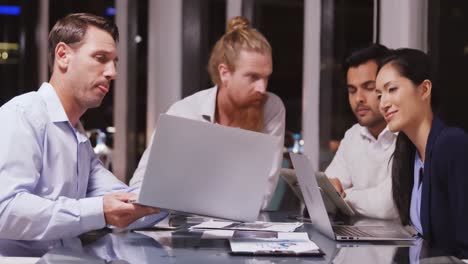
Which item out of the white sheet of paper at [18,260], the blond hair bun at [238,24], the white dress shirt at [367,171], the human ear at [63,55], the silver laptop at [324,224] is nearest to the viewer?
the white sheet of paper at [18,260]

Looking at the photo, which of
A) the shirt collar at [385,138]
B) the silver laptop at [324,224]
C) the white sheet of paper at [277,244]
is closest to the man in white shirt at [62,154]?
the white sheet of paper at [277,244]

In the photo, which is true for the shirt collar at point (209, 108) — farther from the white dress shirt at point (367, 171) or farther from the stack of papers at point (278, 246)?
the stack of papers at point (278, 246)

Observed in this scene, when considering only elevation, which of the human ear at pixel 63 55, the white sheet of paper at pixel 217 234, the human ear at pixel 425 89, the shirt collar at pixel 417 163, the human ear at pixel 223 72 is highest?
the human ear at pixel 63 55

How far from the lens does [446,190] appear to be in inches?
83.6

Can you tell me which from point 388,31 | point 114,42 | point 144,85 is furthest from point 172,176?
point 144,85

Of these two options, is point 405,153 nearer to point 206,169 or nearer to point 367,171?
point 367,171

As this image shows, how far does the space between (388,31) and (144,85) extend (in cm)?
234

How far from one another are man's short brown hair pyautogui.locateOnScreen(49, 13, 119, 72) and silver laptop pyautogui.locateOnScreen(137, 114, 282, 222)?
1.84 feet

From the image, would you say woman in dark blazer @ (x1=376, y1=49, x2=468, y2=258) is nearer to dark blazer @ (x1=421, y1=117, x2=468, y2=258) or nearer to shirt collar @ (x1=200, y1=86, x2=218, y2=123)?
dark blazer @ (x1=421, y1=117, x2=468, y2=258)

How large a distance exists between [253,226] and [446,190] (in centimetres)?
61

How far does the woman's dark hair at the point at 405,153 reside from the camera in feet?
7.64

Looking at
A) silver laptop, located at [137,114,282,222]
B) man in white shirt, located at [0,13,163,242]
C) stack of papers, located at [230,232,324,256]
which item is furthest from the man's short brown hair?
stack of papers, located at [230,232,324,256]

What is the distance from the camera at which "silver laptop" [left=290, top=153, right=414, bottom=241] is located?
6.70 feet

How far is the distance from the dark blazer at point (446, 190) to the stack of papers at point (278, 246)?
0.41 meters
